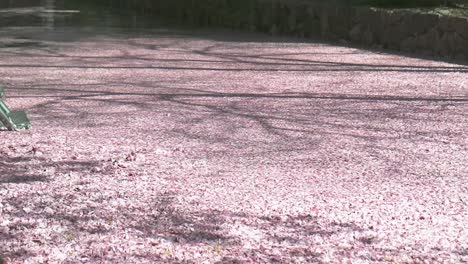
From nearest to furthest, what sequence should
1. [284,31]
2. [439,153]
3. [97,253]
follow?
[97,253]
[439,153]
[284,31]

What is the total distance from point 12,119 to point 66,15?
780 inches

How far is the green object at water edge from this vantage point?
28.4ft

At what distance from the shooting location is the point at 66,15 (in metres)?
28.3

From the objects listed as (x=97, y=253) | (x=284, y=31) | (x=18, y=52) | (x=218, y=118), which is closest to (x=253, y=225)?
(x=97, y=253)

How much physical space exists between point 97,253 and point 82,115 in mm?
5122

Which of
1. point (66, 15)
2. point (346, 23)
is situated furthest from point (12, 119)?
point (66, 15)

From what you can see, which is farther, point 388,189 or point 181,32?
point 181,32

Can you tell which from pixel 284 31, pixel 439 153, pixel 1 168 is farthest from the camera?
pixel 284 31

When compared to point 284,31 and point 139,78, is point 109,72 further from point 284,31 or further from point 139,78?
point 284,31

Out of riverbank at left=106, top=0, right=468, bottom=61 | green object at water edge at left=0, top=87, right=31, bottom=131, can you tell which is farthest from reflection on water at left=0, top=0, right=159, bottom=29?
green object at water edge at left=0, top=87, right=31, bottom=131

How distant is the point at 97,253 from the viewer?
195 inches

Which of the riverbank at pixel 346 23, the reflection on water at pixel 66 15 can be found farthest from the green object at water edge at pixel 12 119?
the reflection on water at pixel 66 15

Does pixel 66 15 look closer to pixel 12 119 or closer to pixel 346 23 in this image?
pixel 346 23

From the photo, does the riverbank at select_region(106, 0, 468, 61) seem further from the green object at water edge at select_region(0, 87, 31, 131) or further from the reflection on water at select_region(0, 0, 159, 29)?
the green object at water edge at select_region(0, 87, 31, 131)
